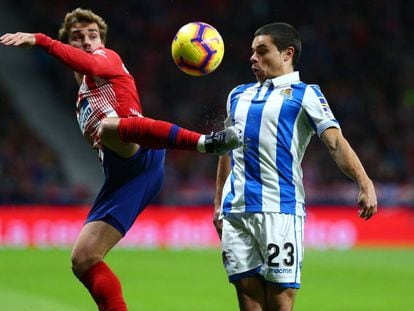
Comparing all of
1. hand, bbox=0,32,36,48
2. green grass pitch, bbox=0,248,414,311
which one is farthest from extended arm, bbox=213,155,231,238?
green grass pitch, bbox=0,248,414,311

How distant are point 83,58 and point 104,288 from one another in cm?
141

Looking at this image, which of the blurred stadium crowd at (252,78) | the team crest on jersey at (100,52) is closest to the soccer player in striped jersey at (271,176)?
the team crest on jersey at (100,52)

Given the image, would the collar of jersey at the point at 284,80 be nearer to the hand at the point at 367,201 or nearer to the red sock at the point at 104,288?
Answer: the hand at the point at 367,201

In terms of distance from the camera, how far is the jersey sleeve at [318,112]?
5344mm

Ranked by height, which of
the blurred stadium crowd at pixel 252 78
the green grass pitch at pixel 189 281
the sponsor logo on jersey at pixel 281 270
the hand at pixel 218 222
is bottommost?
the green grass pitch at pixel 189 281

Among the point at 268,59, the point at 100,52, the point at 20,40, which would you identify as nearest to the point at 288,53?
the point at 268,59

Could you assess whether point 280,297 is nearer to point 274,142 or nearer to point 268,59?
point 274,142

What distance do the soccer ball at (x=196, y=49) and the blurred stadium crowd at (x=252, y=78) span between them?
11.7 meters

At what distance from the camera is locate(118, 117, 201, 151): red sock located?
544 centimetres

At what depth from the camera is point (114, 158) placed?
6043 mm

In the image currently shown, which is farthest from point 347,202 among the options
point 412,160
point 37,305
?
point 37,305

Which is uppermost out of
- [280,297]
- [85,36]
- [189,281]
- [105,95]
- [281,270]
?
[85,36]

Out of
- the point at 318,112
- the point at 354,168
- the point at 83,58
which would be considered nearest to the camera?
the point at 354,168

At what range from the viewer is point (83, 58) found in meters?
5.72
